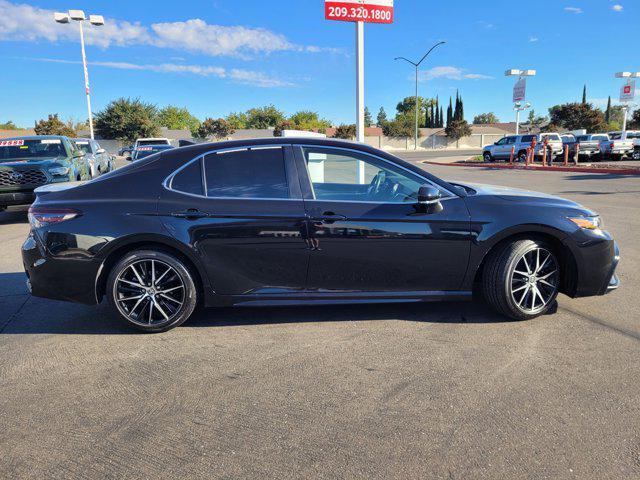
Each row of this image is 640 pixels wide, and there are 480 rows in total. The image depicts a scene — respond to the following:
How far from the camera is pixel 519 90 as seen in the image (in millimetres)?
36688

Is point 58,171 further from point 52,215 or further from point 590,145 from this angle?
point 590,145

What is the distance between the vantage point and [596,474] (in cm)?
228

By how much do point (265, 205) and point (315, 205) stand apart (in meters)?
0.40

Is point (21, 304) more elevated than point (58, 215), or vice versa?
point (58, 215)

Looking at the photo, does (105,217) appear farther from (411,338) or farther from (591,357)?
(591,357)

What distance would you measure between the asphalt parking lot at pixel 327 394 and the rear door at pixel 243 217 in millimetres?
518

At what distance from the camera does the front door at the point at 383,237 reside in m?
3.88

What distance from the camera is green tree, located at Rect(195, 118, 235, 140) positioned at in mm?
67125

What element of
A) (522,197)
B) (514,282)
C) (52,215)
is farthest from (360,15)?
(52,215)

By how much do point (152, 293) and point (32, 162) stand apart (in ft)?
24.9

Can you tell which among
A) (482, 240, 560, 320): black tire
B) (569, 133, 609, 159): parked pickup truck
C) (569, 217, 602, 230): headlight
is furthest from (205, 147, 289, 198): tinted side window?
(569, 133, 609, 159): parked pickup truck

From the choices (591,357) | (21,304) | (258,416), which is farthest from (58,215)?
(591,357)

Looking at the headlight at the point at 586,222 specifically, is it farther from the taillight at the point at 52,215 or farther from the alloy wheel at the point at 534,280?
the taillight at the point at 52,215

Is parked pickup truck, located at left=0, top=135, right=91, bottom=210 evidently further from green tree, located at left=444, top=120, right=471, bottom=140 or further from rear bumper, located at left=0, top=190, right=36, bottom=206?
green tree, located at left=444, top=120, right=471, bottom=140
